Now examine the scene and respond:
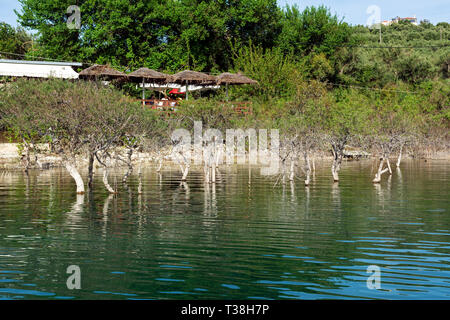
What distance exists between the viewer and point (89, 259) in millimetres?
20578

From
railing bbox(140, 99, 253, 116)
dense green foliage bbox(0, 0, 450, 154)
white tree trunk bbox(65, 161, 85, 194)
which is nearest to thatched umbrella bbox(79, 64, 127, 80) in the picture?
railing bbox(140, 99, 253, 116)

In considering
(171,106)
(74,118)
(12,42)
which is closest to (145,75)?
(171,106)

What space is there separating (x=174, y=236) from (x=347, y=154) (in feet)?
200

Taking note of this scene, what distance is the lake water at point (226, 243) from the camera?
56.1 feet

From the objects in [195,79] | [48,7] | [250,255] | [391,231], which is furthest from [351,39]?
[250,255]

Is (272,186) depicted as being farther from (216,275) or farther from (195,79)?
(216,275)

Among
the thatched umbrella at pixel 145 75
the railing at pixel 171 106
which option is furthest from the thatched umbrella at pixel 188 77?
the railing at pixel 171 106

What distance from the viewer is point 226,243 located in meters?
23.6

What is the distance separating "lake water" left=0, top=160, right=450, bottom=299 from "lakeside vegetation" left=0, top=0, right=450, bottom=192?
6780 millimetres

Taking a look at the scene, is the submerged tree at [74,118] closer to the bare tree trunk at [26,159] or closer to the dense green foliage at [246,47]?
the bare tree trunk at [26,159]

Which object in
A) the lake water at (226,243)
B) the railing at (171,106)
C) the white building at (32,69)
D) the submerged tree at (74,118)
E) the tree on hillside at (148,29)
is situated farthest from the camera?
the tree on hillside at (148,29)

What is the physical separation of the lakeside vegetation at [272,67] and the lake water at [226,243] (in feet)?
22.2
